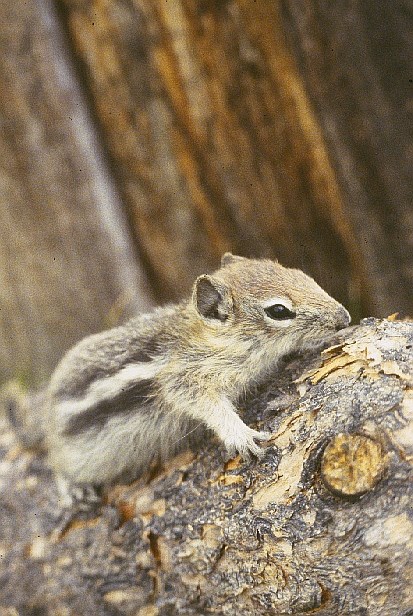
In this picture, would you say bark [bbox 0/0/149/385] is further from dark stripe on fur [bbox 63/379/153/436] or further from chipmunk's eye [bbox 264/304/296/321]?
chipmunk's eye [bbox 264/304/296/321]

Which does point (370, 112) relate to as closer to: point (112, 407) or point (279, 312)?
point (279, 312)

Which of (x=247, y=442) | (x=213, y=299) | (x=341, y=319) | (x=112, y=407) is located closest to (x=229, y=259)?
(x=213, y=299)

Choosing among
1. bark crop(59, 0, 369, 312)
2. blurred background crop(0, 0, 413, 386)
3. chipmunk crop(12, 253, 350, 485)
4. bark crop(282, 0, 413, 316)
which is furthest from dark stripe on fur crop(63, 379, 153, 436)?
bark crop(282, 0, 413, 316)

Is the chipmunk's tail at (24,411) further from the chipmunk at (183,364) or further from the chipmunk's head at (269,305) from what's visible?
the chipmunk's head at (269,305)

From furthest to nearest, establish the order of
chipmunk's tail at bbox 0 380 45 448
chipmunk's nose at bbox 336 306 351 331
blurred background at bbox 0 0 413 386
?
chipmunk's tail at bbox 0 380 45 448 < blurred background at bbox 0 0 413 386 < chipmunk's nose at bbox 336 306 351 331

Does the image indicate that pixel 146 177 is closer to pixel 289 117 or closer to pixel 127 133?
pixel 127 133

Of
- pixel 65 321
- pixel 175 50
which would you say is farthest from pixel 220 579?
pixel 175 50
